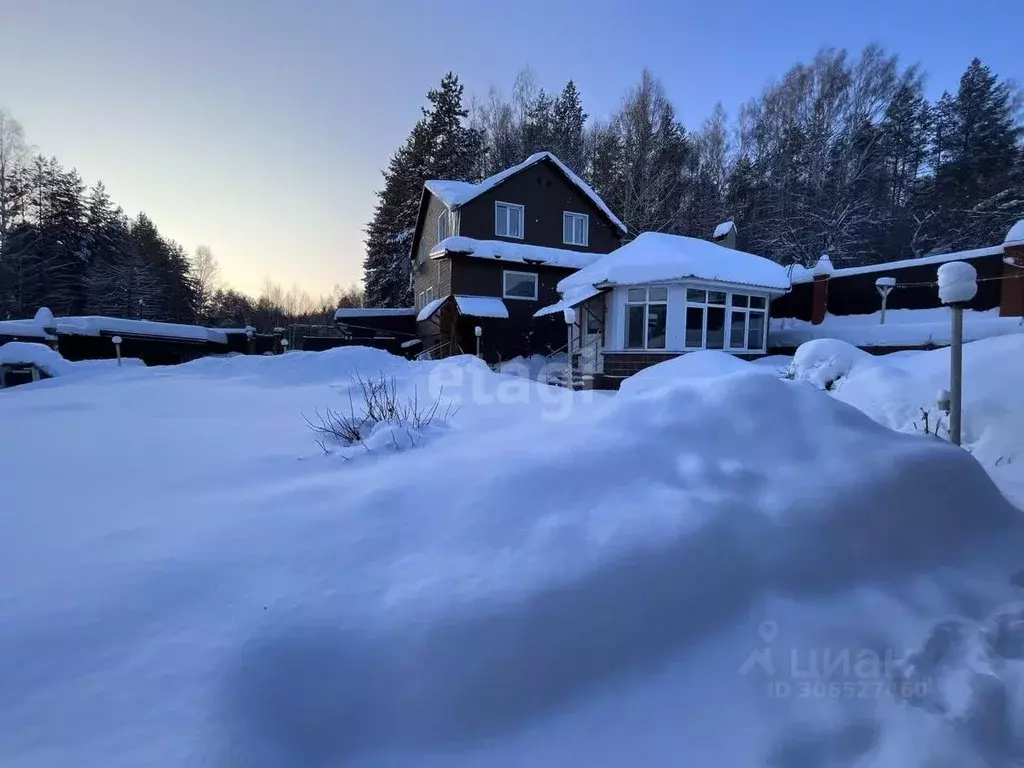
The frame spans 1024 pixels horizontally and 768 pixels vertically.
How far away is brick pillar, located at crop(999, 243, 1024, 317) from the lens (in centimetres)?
1154

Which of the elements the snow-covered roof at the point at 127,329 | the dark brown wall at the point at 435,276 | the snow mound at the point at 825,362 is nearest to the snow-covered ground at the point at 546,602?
the snow mound at the point at 825,362

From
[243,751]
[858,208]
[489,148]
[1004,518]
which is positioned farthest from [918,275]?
[489,148]

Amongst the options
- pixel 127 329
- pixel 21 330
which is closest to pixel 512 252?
pixel 127 329

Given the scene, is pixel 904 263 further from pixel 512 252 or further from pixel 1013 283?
pixel 512 252

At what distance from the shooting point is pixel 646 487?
2633 mm

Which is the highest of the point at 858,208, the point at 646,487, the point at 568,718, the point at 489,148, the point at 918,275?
the point at 489,148

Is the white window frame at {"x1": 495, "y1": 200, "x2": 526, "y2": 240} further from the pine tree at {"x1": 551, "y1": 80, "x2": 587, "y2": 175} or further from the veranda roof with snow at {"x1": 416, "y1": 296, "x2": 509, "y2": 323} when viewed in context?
the pine tree at {"x1": 551, "y1": 80, "x2": 587, "y2": 175}

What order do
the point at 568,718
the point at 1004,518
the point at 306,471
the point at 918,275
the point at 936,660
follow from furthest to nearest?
the point at 918,275, the point at 306,471, the point at 1004,518, the point at 936,660, the point at 568,718

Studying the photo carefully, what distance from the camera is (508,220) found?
62.9 feet

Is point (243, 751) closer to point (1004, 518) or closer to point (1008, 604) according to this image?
point (1008, 604)

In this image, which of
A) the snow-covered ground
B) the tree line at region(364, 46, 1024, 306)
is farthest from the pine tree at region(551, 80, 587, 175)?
the snow-covered ground

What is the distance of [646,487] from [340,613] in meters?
1.67

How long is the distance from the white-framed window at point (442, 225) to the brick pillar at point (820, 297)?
13.9m

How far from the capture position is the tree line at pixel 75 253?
85.9 ft
